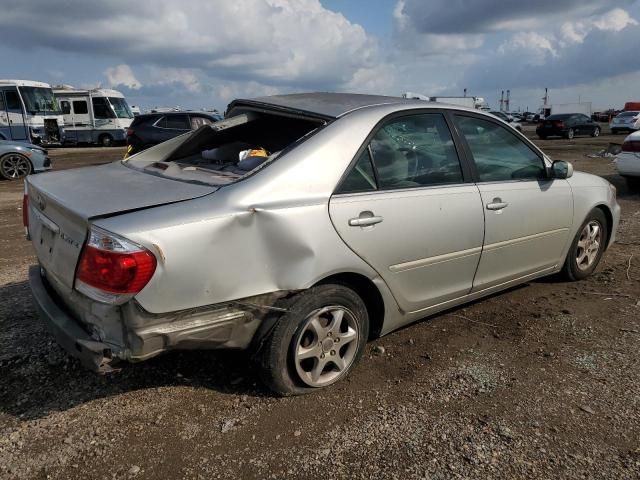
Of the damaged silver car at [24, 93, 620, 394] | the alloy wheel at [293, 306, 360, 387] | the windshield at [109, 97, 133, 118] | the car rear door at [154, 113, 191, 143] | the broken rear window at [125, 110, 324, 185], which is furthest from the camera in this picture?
the windshield at [109, 97, 133, 118]

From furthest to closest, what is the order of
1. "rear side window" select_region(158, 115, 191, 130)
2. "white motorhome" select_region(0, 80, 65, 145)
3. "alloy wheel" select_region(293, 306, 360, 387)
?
"white motorhome" select_region(0, 80, 65, 145) → "rear side window" select_region(158, 115, 191, 130) → "alloy wheel" select_region(293, 306, 360, 387)

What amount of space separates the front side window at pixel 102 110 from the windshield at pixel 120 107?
25cm

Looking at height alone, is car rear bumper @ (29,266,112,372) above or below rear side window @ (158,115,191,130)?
below

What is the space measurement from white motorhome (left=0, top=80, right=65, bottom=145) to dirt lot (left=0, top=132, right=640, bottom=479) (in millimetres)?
21241

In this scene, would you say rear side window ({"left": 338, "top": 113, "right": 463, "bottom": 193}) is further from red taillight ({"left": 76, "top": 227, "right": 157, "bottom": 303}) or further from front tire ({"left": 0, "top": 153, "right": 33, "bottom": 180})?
front tire ({"left": 0, "top": 153, "right": 33, "bottom": 180})

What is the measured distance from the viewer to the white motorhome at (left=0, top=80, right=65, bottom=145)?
71.3 ft

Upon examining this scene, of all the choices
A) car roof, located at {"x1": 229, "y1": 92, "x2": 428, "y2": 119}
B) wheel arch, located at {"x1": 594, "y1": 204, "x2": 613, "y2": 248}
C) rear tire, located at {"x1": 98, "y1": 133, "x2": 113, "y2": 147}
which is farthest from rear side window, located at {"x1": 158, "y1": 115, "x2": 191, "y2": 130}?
wheel arch, located at {"x1": 594, "y1": 204, "x2": 613, "y2": 248}

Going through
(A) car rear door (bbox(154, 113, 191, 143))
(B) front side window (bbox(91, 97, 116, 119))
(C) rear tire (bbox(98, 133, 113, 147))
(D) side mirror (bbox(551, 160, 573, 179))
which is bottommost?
(C) rear tire (bbox(98, 133, 113, 147))

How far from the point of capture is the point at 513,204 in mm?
3742

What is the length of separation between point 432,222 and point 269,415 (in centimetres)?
149

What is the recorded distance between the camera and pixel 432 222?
3230mm

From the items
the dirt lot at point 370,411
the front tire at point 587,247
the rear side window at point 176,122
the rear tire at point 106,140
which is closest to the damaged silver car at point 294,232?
the dirt lot at point 370,411

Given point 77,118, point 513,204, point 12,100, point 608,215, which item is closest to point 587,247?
point 608,215

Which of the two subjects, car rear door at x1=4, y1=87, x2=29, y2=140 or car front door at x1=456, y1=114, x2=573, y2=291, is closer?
car front door at x1=456, y1=114, x2=573, y2=291
